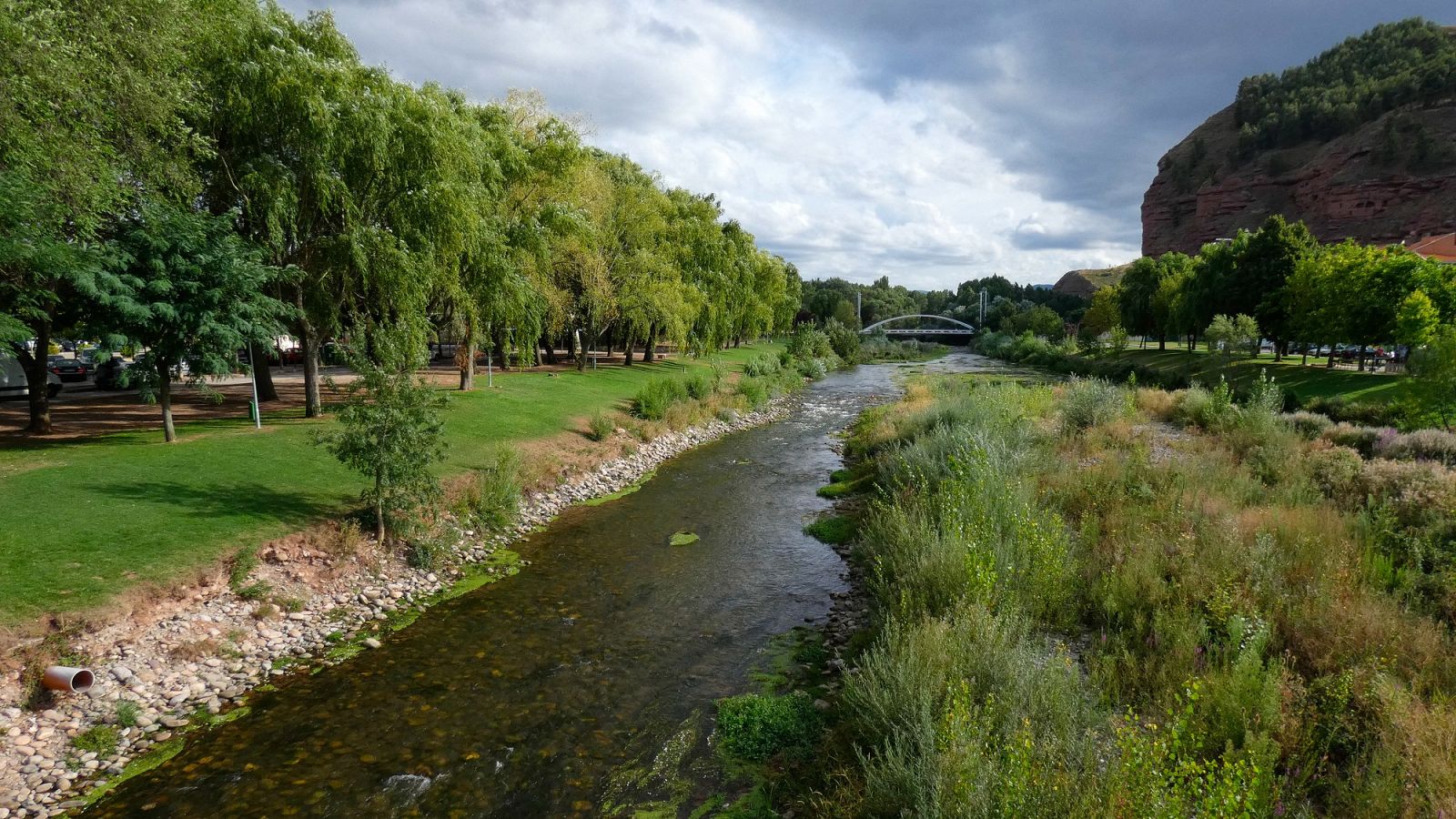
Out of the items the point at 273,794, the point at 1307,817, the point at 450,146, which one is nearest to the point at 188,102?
the point at 450,146

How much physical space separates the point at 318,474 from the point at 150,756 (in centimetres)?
793

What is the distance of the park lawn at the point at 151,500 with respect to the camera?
940cm

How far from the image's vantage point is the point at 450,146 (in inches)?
762

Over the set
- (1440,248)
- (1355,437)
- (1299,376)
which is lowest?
(1355,437)

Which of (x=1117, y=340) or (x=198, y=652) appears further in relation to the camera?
(x=1117, y=340)

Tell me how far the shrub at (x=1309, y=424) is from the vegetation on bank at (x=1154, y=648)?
5720mm

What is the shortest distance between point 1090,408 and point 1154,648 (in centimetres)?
1737

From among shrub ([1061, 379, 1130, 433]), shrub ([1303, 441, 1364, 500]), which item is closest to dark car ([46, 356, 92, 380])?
shrub ([1061, 379, 1130, 433])

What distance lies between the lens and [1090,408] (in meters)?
23.1

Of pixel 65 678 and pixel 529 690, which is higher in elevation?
pixel 65 678

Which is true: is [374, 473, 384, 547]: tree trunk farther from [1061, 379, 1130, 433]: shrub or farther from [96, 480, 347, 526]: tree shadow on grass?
[1061, 379, 1130, 433]: shrub

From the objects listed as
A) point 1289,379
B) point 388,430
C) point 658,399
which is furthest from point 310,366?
point 1289,379

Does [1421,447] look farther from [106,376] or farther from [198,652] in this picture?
[106,376]

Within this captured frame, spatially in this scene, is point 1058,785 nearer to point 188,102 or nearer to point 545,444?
point 545,444
